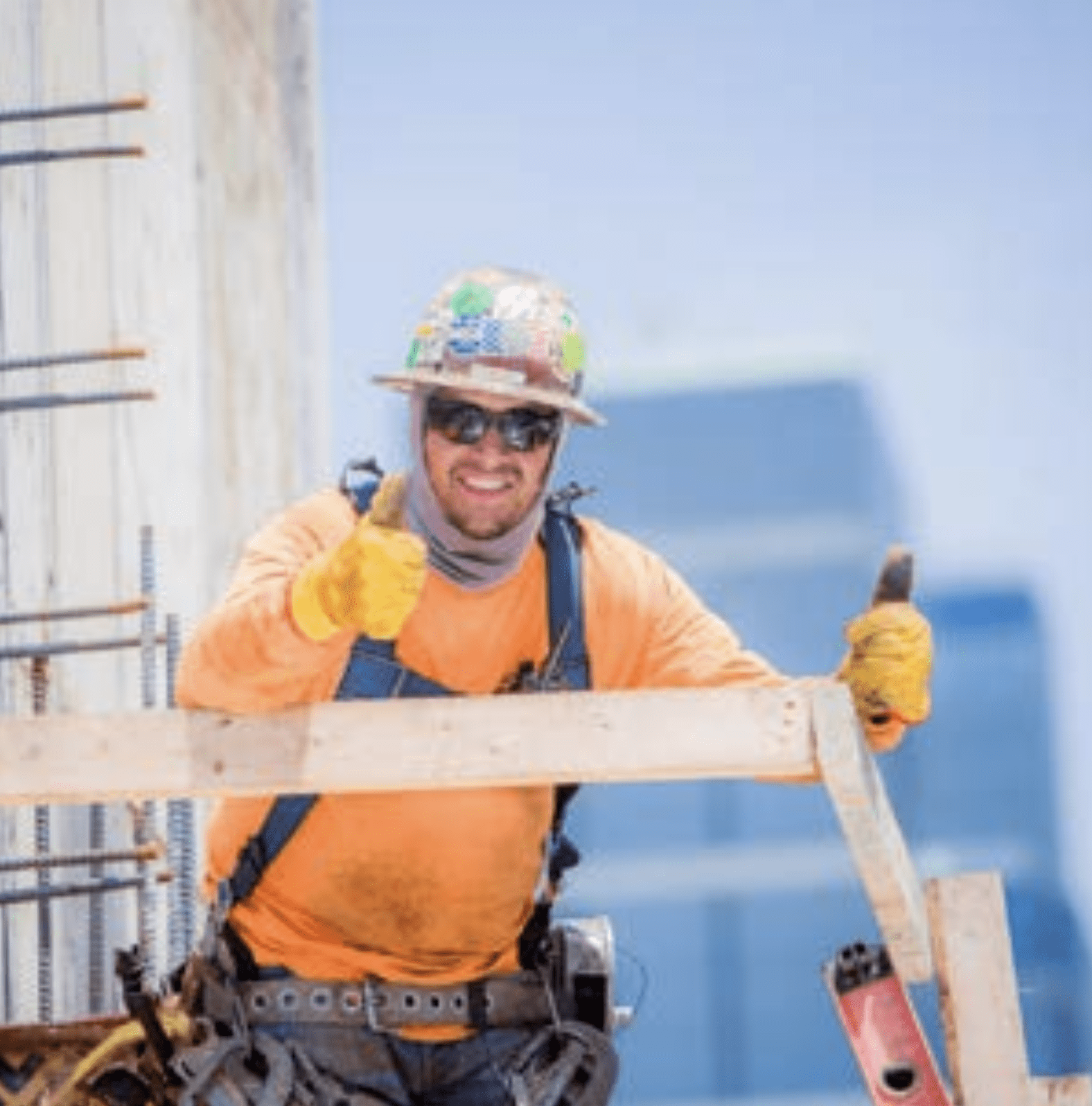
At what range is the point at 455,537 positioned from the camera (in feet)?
14.3

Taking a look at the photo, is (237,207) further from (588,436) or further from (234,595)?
(234,595)

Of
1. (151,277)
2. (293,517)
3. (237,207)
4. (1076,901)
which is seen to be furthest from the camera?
(1076,901)

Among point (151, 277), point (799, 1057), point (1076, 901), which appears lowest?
point (799, 1057)

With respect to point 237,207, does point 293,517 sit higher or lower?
lower

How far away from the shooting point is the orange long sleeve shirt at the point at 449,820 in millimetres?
4391

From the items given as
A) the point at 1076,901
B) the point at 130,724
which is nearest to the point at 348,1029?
the point at 130,724

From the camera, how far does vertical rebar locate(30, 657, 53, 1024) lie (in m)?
5.50

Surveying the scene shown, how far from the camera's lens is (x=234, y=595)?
390cm

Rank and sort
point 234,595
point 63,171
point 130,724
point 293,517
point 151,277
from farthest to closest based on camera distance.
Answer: point 151,277
point 63,171
point 293,517
point 234,595
point 130,724

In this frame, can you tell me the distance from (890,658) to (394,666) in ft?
2.73

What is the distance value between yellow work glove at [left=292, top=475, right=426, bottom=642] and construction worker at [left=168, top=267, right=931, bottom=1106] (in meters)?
0.43

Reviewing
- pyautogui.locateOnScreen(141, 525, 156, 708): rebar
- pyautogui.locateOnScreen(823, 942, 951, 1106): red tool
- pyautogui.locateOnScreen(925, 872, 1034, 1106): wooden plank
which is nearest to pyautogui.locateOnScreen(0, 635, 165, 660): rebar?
pyautogui.locateOnScreen(141, 525, 156, 708): rebar

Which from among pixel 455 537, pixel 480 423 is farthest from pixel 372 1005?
pixel 480 423

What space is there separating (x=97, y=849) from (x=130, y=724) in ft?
8.33
